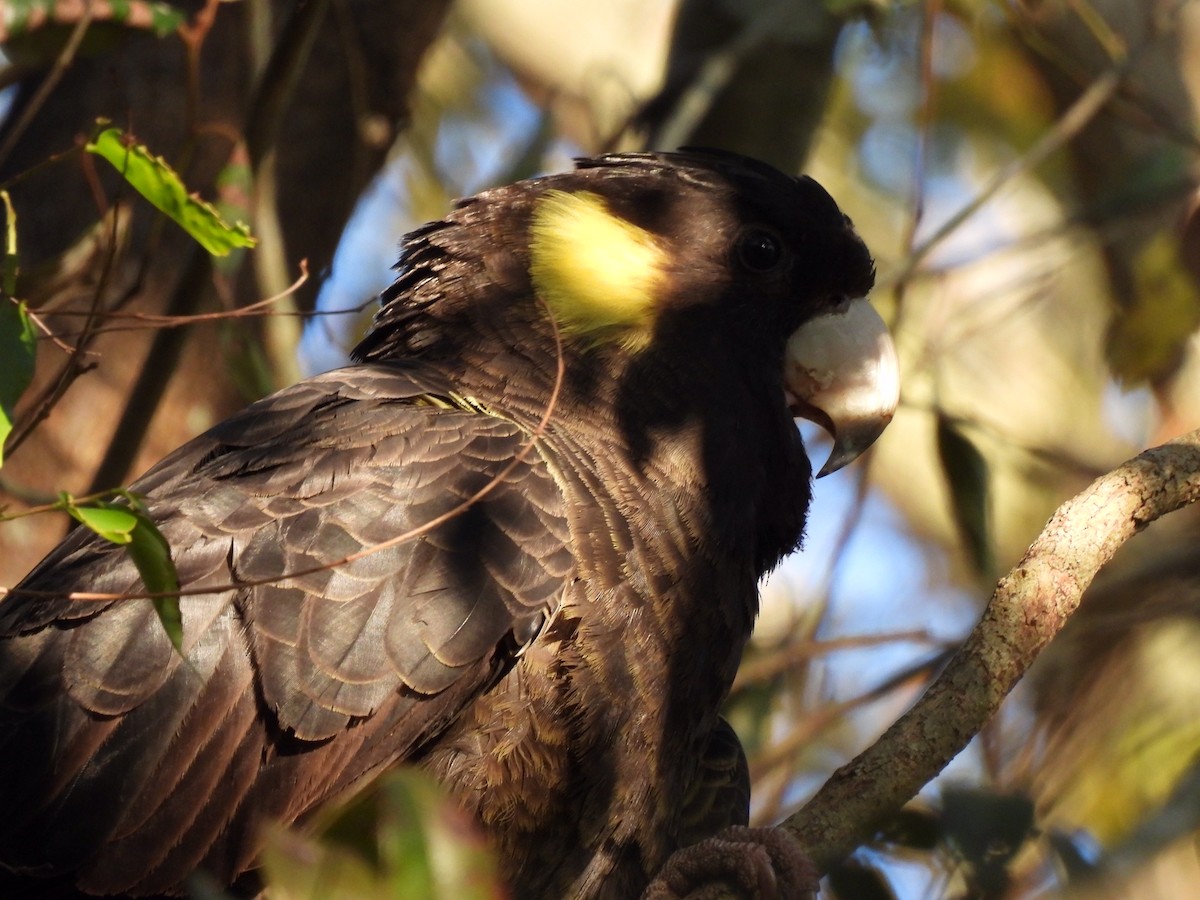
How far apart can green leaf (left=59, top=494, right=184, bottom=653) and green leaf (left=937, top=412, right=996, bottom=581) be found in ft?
6.34

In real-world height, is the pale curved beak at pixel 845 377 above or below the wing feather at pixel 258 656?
above

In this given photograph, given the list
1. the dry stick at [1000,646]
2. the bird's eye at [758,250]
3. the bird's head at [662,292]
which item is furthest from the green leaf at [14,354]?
the bird's eye at [758,250]

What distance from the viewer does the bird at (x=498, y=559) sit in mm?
2236

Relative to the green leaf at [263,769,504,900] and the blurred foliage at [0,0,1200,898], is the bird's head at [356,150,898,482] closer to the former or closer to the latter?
the blurred foliage at [0,0,1200,898]

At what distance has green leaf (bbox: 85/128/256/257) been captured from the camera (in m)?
2.06

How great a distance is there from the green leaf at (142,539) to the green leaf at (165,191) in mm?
476

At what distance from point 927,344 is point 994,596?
2529 millimetres

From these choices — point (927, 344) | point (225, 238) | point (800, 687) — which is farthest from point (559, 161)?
point (225, 238)

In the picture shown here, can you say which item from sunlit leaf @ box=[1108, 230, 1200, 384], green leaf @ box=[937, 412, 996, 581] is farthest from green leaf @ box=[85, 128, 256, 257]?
sunlit leaf @ box=[1108, 230, 1200, 384]

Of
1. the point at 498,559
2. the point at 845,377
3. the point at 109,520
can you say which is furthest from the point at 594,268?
the point at 109,520

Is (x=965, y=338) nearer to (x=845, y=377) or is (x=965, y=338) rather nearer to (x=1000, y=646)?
(x=845, y=377)

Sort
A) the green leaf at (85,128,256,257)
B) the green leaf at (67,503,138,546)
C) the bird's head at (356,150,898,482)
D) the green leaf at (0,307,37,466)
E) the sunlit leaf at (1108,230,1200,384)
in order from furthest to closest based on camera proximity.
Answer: the sunlit leaf at (1108,230,1200,384) < the bird's head at (356,150,898,482) < the green leaf at (85,128,256,257) < the green leaf at (0,307,37,466) < the green leaf at (67,503,138,546)

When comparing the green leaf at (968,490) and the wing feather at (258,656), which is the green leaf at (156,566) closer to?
the wing feather at (258,656)

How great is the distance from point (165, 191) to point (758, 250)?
4.35 feet
